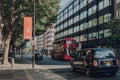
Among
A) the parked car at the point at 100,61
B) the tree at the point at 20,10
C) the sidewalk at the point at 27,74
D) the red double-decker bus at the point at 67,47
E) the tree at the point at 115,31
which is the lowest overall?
the sidewalk at the point at 27,74

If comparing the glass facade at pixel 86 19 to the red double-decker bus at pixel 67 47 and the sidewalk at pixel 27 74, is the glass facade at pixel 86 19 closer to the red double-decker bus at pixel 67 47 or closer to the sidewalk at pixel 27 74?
the red double-decker bus at pixel 67 47

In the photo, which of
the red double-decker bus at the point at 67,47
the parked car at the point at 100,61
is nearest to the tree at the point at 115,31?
the red double-decker bus at the point at 67,47

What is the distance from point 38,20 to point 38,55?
2157 centimetres

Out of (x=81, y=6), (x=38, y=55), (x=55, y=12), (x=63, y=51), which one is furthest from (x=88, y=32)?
(x=55, y=12)

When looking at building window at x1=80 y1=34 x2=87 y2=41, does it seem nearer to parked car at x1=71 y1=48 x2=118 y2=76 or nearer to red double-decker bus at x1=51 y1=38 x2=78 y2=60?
red double-decker bus at x1=51 y1=38 x2=78 y2=60

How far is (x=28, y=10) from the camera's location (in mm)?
34094

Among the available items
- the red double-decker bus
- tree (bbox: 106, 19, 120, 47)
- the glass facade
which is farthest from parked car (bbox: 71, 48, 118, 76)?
the glass facade

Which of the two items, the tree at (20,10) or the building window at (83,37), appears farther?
the building window at (83,37)

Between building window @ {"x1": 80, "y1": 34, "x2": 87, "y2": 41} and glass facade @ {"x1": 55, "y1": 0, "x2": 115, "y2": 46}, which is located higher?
glass facade @ {"x1": 55, "y1": 0, "x2": 115, "y2": 46}

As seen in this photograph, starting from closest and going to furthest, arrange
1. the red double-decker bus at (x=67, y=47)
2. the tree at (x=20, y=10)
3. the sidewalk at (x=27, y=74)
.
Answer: the sidewalk at (x=27, y=74) → the tree at (x=20, y=10) → the red double-decker bus at (x=67, y=47)

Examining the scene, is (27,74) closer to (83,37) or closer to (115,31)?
(115,31)

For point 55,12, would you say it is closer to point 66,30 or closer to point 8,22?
point 8,22

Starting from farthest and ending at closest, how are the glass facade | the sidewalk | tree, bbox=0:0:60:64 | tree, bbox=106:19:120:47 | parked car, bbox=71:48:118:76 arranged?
1. the glass facade
2. tree, bbox=106:19:120:47
3. tree, bbox=0:0:60:64
4. parked car, bbox=71:48:118:76
5. the sidewalk

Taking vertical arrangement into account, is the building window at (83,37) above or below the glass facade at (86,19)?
below
